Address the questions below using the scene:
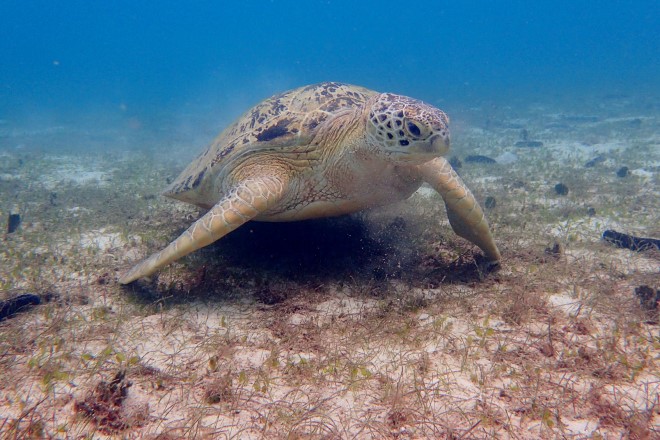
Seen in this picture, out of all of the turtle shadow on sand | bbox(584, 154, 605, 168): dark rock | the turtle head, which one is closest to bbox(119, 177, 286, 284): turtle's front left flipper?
the turtle shadow on sand

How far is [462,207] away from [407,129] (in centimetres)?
120

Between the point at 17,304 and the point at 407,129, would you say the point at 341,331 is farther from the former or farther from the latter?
the point at 17,304

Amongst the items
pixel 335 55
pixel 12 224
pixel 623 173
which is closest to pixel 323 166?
pixel 12 224

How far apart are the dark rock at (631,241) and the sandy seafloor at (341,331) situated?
0.11 m

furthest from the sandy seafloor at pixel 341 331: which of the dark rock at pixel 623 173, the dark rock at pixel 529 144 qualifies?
the dark rock at pixel 529 144

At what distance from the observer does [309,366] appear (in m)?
2.40

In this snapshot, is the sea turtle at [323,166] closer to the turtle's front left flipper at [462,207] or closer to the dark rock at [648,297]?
the turtle's front left flipper at [462,207]

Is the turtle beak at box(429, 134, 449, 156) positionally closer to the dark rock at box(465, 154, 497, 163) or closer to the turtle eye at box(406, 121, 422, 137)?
the turtle eye at box(406, 121, 422, 137)

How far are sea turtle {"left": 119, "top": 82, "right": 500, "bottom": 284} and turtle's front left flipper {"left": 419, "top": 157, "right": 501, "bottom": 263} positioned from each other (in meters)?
0.01

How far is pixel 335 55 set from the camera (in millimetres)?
107312

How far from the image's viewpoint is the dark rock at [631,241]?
3.98 meters

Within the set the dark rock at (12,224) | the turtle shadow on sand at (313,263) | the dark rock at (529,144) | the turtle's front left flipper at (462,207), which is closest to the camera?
the turtle shadow on sand at (313,263)

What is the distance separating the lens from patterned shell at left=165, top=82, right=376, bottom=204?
411 cm

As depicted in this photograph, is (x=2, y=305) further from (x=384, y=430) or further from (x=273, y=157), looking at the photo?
(x=384, y=430)
